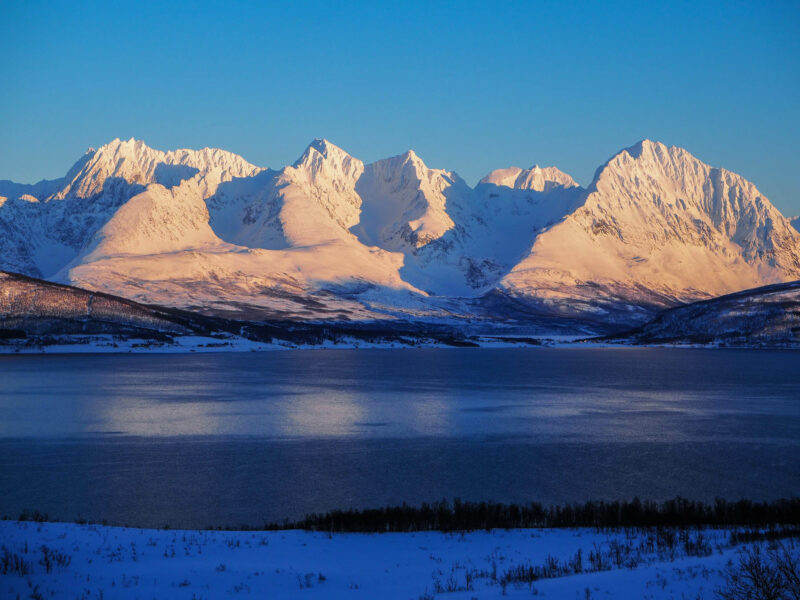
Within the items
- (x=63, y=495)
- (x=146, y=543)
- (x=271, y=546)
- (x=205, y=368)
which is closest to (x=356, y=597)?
(x=271, y=546)

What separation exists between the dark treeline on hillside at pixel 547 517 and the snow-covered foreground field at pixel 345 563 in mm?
1529

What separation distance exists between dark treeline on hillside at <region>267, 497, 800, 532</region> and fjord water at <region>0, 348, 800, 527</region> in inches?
171

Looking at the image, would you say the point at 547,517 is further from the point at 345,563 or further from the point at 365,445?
the point at 365,445

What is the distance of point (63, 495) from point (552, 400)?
189 ft

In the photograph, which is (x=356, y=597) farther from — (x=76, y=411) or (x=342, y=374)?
(x=342, y=374)

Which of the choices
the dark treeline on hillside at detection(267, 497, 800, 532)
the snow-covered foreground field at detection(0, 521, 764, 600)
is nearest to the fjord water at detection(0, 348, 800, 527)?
the dark treeline on hillside at detection(267, 497, 800, 532)

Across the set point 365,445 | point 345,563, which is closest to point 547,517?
point 345,563

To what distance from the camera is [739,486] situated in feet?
121

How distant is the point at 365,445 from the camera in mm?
50469

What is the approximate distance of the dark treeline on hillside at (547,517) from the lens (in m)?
27.3

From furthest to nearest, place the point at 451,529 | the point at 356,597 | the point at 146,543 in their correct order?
the point at 451,529
the point at 146,543
the point at 356,597

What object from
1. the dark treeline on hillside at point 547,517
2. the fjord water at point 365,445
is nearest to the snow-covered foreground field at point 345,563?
the dark treeline on hillside at point 547,517

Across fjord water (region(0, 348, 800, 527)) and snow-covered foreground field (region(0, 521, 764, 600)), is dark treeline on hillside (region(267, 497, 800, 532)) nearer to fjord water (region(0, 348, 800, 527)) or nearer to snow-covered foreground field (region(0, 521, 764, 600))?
snow-covered foreground field (region(0, 521, 764, 600))

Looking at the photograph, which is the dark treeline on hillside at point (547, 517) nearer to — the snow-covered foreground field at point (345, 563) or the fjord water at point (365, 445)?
the snow-covered foreground field at point (345, 563)
